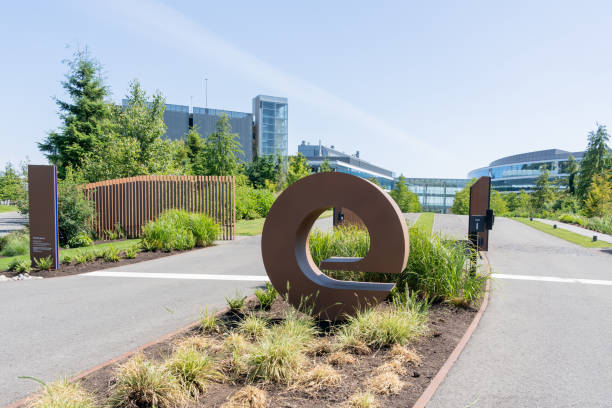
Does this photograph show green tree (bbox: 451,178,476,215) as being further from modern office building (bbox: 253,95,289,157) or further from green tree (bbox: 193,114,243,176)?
green tree (bbox: 193,114,243,176)

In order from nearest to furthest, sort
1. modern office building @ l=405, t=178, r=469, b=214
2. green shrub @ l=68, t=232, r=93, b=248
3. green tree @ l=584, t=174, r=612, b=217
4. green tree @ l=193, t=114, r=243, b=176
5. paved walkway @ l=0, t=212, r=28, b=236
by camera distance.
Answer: green shrub @ l=68, t=232, r=93, b=248 < paved walkway @ l=0, t=212, r=28, b=236 < green tree @ l=584, t=174, r=612, b=217 < green tree @ l=193, t=114, r=243, b=176 < modern office building @ l=405, t=178, r=469, b=214

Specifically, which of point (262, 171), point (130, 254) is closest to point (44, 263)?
point (130, 254)

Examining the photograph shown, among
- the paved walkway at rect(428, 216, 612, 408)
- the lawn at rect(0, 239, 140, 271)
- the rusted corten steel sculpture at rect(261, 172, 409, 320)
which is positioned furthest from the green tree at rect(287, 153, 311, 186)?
the rusted corten steel sculpture at rect(261, 172, 409, 320)

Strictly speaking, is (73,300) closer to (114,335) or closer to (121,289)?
(121,289)

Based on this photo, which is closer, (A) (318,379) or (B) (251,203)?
(A) (318,379)

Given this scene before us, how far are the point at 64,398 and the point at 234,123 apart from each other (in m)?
79.5

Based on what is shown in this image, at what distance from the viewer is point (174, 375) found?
360 cm

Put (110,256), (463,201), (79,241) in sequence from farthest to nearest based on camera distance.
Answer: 1. (463,201)
2. (79,241)
3. (110,256)

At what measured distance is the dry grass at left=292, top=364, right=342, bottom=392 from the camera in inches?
145

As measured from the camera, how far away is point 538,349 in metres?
4.95

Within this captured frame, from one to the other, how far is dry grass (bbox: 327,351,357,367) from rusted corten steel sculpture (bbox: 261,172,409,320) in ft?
4.08

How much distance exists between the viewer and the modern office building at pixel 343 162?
277ft

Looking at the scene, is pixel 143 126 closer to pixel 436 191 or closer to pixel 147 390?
pixel 147 390

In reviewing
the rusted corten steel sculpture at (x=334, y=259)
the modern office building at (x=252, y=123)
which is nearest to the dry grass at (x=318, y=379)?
the rusted corten steel sculpture at (x=334, y=259)
